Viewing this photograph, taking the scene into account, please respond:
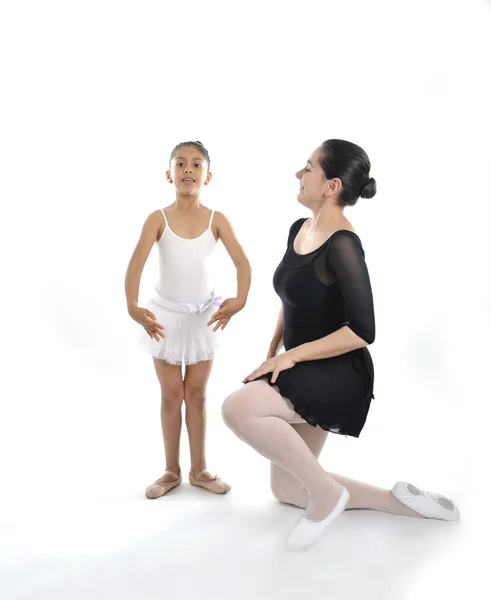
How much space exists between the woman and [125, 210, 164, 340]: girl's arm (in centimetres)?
42

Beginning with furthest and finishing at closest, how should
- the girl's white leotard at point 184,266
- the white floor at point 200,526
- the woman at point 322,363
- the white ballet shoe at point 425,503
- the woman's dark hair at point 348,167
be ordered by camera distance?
the girl's white leotard at point 184,266
the white ballet shoe at point 425,503
the woman's dark hair at point 348,167
the woman at point 322,363
the white floor at point 200,526

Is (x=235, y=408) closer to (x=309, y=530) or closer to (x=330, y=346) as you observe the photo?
(x=330, y=346)

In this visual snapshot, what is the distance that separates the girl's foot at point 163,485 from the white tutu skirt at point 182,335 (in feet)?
1.49

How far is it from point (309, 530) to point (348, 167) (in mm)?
1184

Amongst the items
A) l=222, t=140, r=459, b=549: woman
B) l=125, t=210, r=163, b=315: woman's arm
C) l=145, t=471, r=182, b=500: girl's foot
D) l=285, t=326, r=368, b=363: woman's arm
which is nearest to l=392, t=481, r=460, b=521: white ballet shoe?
l=222, t=140, r=459, b=549: woman

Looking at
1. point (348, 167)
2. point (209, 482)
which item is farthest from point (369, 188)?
point (209, 482)

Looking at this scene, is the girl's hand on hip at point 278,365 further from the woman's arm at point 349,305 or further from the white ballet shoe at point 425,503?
the white ballet shoe at point 425,503

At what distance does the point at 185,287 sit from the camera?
2633mm

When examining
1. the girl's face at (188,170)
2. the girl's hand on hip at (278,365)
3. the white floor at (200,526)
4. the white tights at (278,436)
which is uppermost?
the girl's face at (188,170)

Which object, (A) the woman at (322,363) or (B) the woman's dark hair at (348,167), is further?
(B) the woman's dark hair at (348,167)

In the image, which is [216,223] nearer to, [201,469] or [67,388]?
[201,469]

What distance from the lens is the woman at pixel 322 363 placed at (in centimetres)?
224

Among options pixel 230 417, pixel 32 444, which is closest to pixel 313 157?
pixel 230 417

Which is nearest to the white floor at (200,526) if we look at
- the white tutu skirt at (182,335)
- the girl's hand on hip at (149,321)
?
the white tutu skirt at (182,335)
